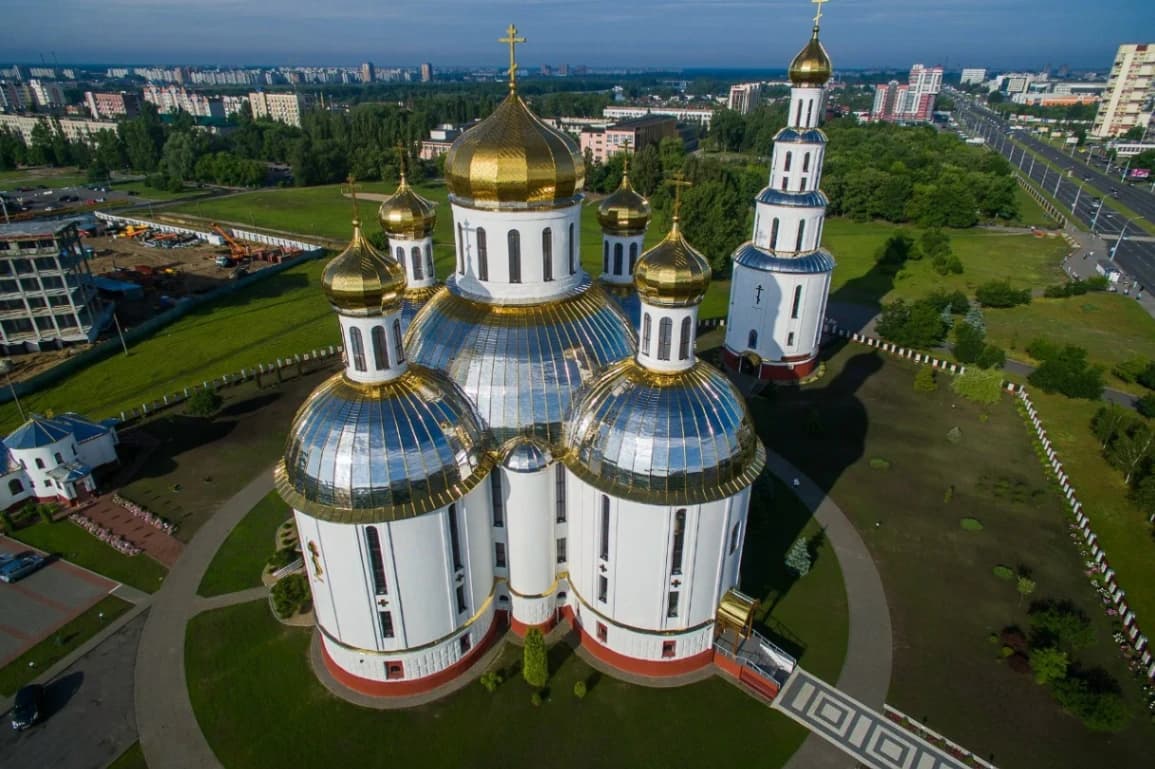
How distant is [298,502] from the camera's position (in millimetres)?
17453

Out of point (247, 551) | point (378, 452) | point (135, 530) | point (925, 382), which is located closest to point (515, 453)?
point (378, 452)

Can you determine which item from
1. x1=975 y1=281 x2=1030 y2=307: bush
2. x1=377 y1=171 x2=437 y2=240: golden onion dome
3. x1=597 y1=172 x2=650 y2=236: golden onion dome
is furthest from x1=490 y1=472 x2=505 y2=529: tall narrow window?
x1=975 y1=281 x2=1030 y2=307: bush

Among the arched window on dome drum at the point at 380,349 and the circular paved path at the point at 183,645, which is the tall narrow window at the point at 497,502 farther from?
the circular paved path at the point at 183,645

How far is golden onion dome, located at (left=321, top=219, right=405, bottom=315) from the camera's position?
1666 centimetres

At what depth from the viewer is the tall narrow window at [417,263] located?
26141 mm

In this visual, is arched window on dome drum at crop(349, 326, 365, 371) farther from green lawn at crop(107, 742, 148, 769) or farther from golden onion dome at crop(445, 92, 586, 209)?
green lawn at crop(107, 742, 148, 769)

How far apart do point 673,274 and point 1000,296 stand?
153ft

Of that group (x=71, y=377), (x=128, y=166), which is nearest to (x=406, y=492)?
(x=71, y=377)

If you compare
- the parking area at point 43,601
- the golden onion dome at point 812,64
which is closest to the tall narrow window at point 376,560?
the parking area at point 43,601

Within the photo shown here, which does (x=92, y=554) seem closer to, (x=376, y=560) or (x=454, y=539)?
(x=376, y=560)

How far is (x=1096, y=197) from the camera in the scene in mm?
92188

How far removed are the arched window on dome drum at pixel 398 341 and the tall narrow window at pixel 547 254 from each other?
5081mm

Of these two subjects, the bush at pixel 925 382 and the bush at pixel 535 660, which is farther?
the bush at pixel 925 382

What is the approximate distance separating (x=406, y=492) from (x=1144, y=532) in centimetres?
2986
